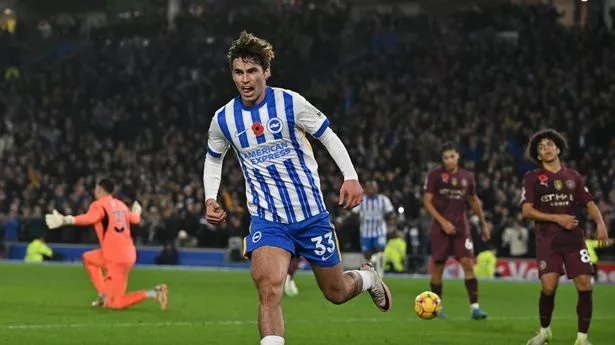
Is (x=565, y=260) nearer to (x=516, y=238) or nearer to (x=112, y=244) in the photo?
(x=112, y=244)

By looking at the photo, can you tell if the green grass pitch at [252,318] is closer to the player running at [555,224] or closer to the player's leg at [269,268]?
the player running at [555,224]

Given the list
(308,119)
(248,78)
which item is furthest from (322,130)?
(248,78)

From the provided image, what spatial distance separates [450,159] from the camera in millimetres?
15445

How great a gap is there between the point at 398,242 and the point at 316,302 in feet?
33.1

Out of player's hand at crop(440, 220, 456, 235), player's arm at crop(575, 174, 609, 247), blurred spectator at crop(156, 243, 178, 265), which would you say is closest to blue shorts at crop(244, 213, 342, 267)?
player's arm at crop(575, 174, 609, 247)

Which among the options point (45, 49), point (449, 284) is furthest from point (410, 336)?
point (45, 49)

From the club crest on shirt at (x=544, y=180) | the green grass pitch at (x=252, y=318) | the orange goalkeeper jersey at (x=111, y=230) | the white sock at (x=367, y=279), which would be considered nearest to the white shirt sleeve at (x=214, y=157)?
the white sock at (x=367, y=279)

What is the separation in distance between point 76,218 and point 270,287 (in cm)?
786

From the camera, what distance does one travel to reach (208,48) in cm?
4038

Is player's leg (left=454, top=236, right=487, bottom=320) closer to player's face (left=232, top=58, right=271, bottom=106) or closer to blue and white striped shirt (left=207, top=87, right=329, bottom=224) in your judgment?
blue and white striped shirt (left=207, top=87, right=329, bottom=224)

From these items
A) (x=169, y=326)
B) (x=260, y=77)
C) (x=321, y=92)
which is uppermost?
(x=321, y=92)

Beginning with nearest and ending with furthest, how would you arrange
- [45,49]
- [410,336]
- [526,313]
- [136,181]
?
[410,336], [526,313], [136,181], [45,49]

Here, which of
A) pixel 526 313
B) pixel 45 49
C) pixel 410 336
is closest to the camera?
pixel 410 336

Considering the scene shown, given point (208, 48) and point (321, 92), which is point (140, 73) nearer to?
point (208, 48)
